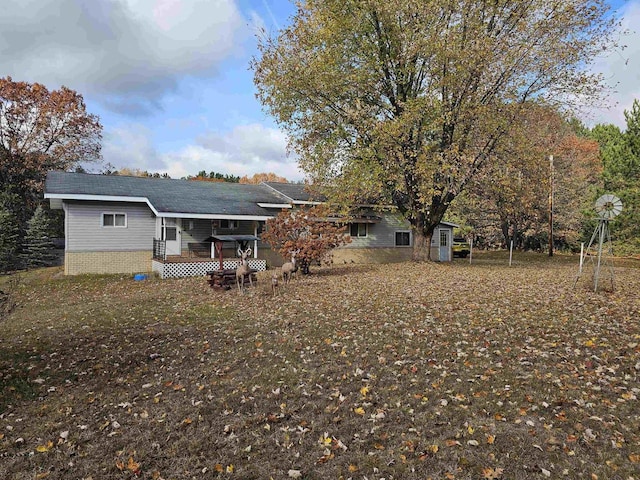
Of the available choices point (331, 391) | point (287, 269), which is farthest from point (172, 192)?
point (331, 391)

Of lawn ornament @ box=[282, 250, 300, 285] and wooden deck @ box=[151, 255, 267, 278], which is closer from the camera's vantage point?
lawn ornament @ box=[282, 250, 300, 285]

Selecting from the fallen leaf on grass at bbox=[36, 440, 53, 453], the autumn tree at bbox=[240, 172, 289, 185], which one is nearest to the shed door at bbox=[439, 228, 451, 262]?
the fallen leaf on grass at bbox=[36, 440, 53, 453]

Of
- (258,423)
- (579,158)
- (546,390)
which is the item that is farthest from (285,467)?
(579,158)

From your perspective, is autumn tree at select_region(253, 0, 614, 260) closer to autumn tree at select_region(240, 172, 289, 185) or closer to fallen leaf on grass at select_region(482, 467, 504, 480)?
fallen leaf on grass at select_region(482, 467, 504, 480)

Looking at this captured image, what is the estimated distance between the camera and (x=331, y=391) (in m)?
5.26

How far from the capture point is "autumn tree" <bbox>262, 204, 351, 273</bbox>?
1508cm

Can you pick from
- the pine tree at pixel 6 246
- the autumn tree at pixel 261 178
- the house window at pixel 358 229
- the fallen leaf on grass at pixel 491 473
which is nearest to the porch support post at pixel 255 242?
the house window at pixel 358 229

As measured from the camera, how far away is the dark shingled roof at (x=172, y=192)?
59.2ft

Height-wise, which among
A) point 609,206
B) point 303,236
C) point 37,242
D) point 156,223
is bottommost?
point 37,242

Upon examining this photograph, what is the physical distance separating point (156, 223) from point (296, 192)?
8332 mm

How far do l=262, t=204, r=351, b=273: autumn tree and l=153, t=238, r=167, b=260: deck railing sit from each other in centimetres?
503

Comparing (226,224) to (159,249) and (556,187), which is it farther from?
(556,187)

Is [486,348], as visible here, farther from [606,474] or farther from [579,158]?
[579,158]

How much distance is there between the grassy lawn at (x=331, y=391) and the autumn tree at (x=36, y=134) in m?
27.2
